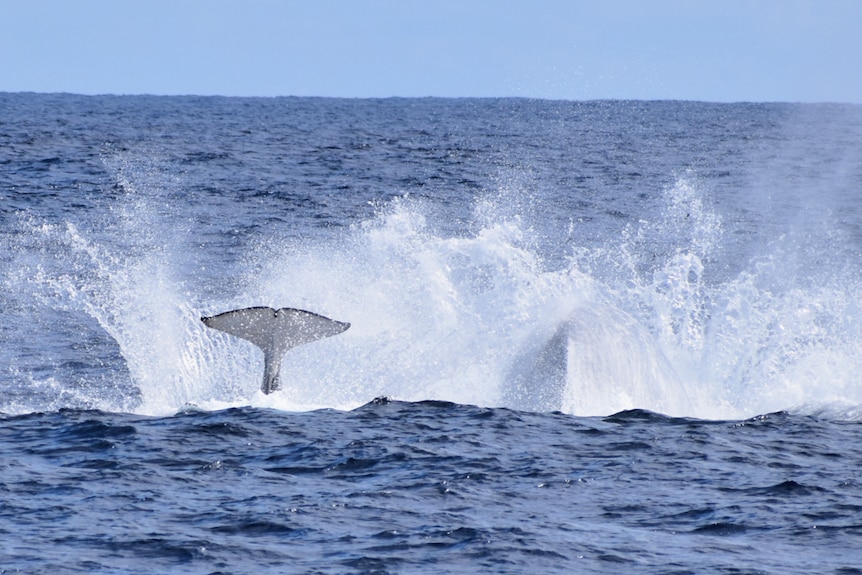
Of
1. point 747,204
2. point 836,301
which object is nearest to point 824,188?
point 747,204

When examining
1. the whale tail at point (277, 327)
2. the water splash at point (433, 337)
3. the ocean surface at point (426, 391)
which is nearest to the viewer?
the ocean surface at point (426, 391)

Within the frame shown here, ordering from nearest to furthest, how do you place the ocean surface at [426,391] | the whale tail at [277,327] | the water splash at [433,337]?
the ocean surface at [426,391] → the whale tail at [277,327] → the water splash at [433,337]

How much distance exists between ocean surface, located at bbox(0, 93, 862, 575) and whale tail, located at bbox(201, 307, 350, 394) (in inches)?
33.7

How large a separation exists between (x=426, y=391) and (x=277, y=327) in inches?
112

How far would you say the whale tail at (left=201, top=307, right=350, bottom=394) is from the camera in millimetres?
17797

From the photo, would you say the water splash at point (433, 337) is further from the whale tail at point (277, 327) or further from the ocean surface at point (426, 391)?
the whale tail at point (277, 327)

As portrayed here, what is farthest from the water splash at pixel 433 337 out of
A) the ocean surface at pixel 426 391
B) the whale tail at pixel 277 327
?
the whale tail at pixel 277 327

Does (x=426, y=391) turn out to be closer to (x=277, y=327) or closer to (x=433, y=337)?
(x=433, y=337)

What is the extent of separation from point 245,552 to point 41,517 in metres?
2.14

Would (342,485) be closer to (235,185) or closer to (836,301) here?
(836,301)

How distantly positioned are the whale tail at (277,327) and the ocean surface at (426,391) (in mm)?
856

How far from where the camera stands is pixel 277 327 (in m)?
18.0

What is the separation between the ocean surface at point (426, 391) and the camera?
39.5 feet

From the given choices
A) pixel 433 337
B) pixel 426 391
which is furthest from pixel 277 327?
pixel 433 337
